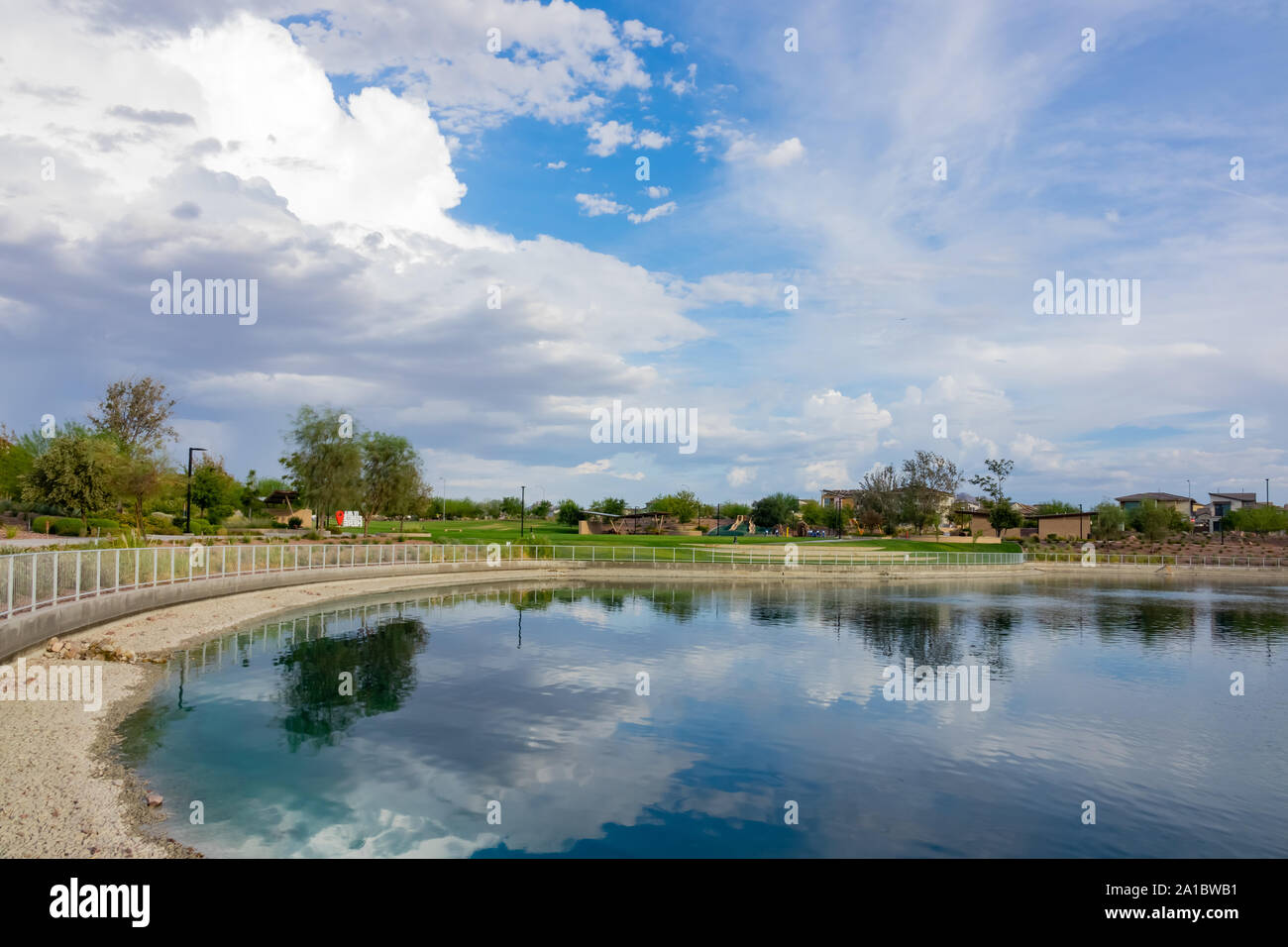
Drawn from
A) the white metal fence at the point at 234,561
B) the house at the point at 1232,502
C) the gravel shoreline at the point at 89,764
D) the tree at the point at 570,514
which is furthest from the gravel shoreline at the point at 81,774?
the house at the point at 1232,502

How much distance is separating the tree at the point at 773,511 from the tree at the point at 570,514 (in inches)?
1158

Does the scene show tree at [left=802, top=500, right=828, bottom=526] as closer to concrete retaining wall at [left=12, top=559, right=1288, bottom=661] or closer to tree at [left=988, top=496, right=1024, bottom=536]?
tree at [left=988, top=496, right=1024, bottom=536]

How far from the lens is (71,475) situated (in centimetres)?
4725

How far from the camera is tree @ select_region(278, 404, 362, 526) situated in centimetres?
6444

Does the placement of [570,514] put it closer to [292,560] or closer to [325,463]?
[325,463]

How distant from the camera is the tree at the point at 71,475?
47281 millimetres

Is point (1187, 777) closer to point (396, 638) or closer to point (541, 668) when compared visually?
point (541, 668)

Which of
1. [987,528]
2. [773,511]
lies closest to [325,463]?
[773,511]

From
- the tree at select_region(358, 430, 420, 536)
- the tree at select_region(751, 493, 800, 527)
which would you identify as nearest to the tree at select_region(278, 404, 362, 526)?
the tree at select_region(358, 430, 420, 536)

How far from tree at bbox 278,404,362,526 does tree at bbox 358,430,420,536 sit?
150 inches

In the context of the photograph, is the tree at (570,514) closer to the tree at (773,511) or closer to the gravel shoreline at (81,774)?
the tree at (773,511)

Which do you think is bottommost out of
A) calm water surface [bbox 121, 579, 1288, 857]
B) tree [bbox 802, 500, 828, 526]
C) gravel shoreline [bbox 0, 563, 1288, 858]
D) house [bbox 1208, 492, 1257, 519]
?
calm water surface [bbox 121, 579, 1288, 857]

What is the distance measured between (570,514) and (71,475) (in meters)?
74.6
